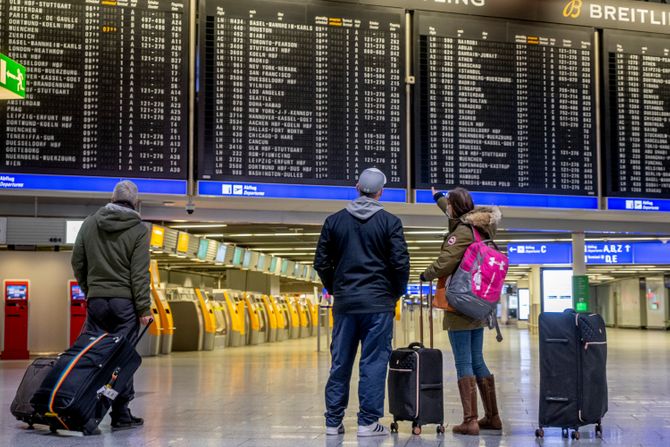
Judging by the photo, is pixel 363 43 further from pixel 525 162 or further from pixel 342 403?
pixel 342 403

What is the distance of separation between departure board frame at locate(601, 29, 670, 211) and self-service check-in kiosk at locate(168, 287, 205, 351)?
9973 millimetres

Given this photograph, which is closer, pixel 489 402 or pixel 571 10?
pixel 489 402

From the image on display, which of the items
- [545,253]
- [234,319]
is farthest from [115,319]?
[545,253]

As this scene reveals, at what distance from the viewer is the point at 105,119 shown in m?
9.30

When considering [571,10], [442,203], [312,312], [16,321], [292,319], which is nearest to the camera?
[442,203]

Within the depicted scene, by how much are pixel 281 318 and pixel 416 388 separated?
21030mm

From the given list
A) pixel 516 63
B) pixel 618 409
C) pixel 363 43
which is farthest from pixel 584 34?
pixel 618 409

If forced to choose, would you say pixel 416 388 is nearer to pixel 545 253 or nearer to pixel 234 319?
pixel 234 319

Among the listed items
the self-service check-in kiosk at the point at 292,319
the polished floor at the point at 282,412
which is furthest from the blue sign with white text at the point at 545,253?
the polished floor at the point at 282,412

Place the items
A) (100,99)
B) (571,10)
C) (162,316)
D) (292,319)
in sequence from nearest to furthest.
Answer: (100,99) < (571,10) < (162,316) < (292,319)

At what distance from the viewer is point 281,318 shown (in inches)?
1024

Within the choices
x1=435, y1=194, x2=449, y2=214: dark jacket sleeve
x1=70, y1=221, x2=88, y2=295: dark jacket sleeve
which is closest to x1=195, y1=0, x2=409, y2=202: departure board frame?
x1=435, y1=194, x2=449, y2=214: dark jacket sleeve

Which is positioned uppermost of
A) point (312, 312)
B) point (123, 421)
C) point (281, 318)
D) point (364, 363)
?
point (364, 363)

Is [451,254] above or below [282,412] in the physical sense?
above
